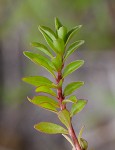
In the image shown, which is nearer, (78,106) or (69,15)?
(78,106)

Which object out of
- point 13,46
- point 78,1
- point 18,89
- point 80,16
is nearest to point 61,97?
point 78,1

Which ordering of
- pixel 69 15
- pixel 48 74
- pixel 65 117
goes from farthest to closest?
pixel 48 74
pixel 69 15
pixel 65 117

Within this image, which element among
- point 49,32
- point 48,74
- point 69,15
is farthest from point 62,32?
point 48,74

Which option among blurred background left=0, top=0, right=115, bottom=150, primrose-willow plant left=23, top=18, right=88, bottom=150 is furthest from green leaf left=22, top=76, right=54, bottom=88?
blurred background left=0, top=0, right=115, bottom=150

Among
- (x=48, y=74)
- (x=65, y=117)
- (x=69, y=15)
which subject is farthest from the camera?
(x=48, y=74)

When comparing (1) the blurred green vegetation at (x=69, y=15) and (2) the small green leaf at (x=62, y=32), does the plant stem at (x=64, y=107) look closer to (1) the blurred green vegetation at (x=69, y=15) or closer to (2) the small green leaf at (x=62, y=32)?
(2) the small green leaf at (x=62, y=32)

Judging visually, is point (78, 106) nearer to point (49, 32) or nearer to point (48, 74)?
point (49, 32)
